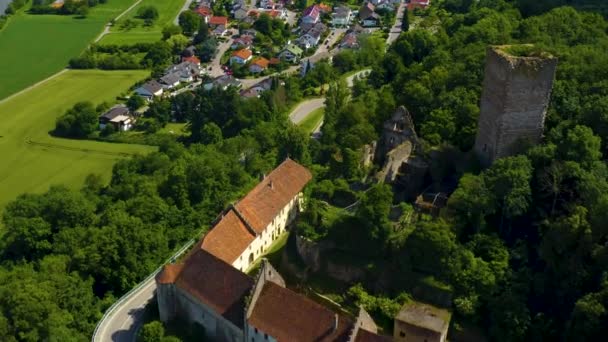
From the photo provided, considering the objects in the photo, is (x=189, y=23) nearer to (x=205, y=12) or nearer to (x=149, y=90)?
(x=205, y=12)

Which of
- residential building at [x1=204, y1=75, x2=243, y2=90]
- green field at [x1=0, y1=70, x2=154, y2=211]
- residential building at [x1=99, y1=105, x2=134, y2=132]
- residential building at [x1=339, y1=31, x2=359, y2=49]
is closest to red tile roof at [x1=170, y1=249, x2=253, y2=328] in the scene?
green field at [x1=0, y1=70, x2=154, y2=211]

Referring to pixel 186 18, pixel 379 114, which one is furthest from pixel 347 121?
pixel 186 18

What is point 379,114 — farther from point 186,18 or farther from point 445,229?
point 186,18

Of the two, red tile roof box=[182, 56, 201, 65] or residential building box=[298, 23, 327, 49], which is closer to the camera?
red tile roof box=[182, 56, 201, 65]

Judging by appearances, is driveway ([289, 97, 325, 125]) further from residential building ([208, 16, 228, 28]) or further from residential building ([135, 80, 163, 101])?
residential building ([208, 16, 228, 28])

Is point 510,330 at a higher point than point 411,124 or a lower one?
lower
